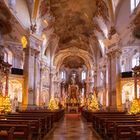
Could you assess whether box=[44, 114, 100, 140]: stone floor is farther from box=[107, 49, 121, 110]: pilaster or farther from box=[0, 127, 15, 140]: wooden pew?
box=[107, 49, 121, 110]: pilaster

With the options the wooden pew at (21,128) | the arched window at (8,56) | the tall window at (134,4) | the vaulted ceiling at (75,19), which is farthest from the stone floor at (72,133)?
the vaulted ceiling at (75,19)

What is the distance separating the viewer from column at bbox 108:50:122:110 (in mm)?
28902

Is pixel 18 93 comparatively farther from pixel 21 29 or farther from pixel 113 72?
pixel 113 72

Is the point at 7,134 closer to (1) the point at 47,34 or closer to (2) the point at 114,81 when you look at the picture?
(2) the point at 114,81

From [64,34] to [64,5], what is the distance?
32.3 ft

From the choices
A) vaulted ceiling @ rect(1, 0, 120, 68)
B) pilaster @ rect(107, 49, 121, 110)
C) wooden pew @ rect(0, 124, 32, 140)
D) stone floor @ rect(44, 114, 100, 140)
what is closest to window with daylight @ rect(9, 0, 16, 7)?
vaulted ceiling @ rect(1, 0, 120, 68)

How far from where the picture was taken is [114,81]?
2961 centimetres

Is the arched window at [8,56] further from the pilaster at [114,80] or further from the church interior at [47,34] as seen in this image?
the pilaster at [114,80]

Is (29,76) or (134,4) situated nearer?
(134,4)

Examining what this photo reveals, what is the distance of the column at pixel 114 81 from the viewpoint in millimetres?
28902

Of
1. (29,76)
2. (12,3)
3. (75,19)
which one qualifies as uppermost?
(75,19)

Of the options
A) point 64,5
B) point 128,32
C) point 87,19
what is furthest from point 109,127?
point 87,19

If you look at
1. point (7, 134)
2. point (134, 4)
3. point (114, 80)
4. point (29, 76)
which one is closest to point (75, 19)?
point (114, 80)

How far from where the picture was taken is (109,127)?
455 inches
